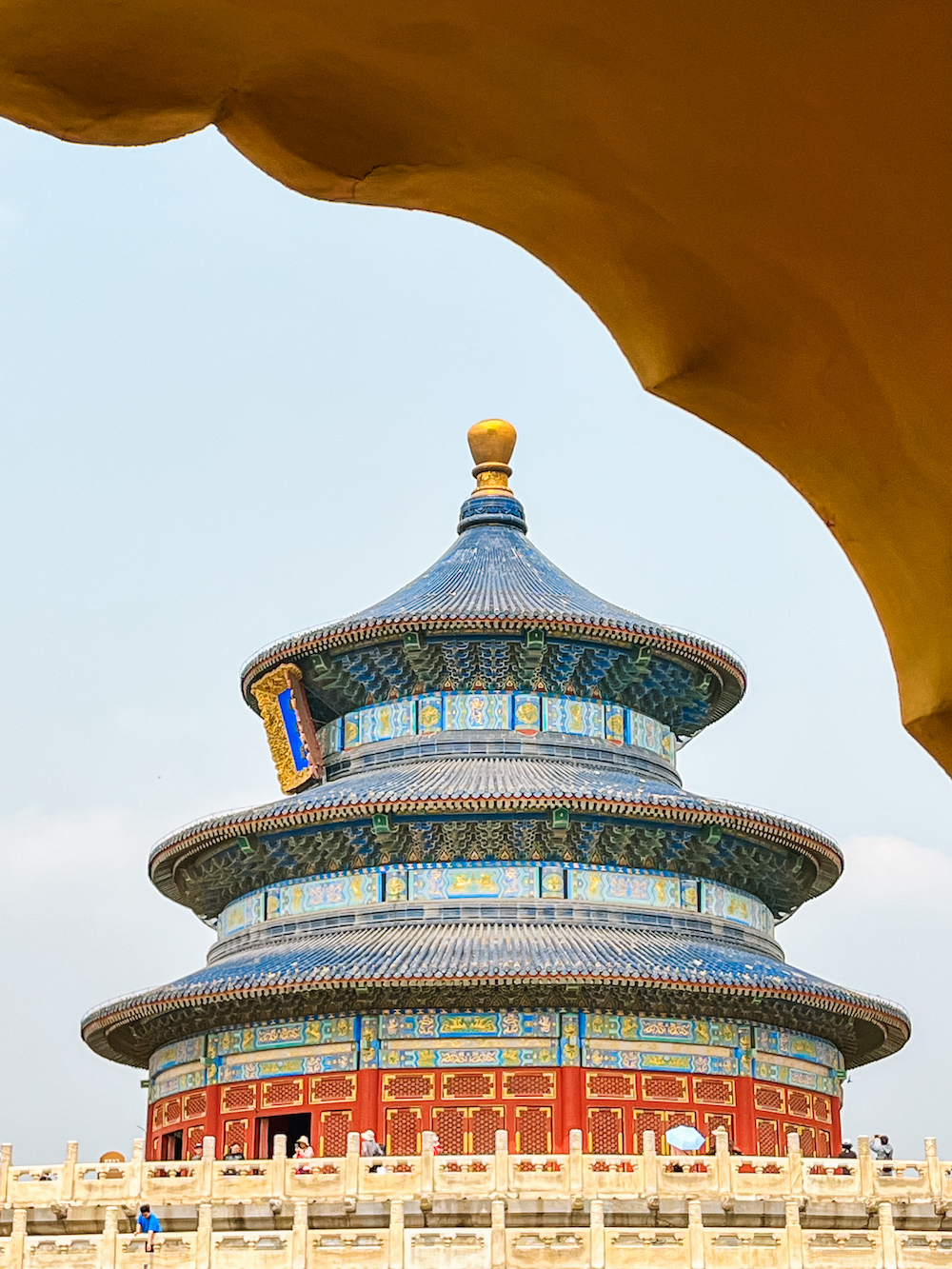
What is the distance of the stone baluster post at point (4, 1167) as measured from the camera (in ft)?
89.1

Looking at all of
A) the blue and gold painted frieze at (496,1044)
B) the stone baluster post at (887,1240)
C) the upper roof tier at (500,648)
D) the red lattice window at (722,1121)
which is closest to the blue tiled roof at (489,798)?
the upper roof tier at (500,648)

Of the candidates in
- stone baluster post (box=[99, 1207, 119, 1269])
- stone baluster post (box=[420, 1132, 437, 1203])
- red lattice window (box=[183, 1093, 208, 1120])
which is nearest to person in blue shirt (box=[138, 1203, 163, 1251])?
stone baluster post (box=[99, 1207, 119, 1269])

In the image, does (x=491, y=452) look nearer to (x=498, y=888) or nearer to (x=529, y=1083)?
(x=498, y=888)

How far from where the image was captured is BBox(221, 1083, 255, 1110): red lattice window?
34.6 m

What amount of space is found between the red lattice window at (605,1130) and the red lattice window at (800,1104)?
4.05 metres

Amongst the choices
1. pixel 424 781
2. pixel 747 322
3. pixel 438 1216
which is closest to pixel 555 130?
pixel 747 322

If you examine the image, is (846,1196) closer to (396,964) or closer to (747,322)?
(396,964)

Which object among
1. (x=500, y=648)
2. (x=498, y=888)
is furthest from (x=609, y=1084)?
(x=500, y=648)

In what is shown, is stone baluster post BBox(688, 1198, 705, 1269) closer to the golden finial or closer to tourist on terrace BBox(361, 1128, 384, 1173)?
tourist on terrace BBox(361, 1128, 384, 1173)

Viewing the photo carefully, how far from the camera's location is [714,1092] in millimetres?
33938

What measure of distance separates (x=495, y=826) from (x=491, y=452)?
1048cm

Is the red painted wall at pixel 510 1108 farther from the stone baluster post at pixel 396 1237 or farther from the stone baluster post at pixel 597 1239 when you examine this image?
the stone baluster post at pixel 396 1237

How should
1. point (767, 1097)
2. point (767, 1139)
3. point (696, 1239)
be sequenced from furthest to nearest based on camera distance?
point (767, 1097) → point (767, 1139) → point (696, 1239)

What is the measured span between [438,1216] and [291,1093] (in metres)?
9.06
